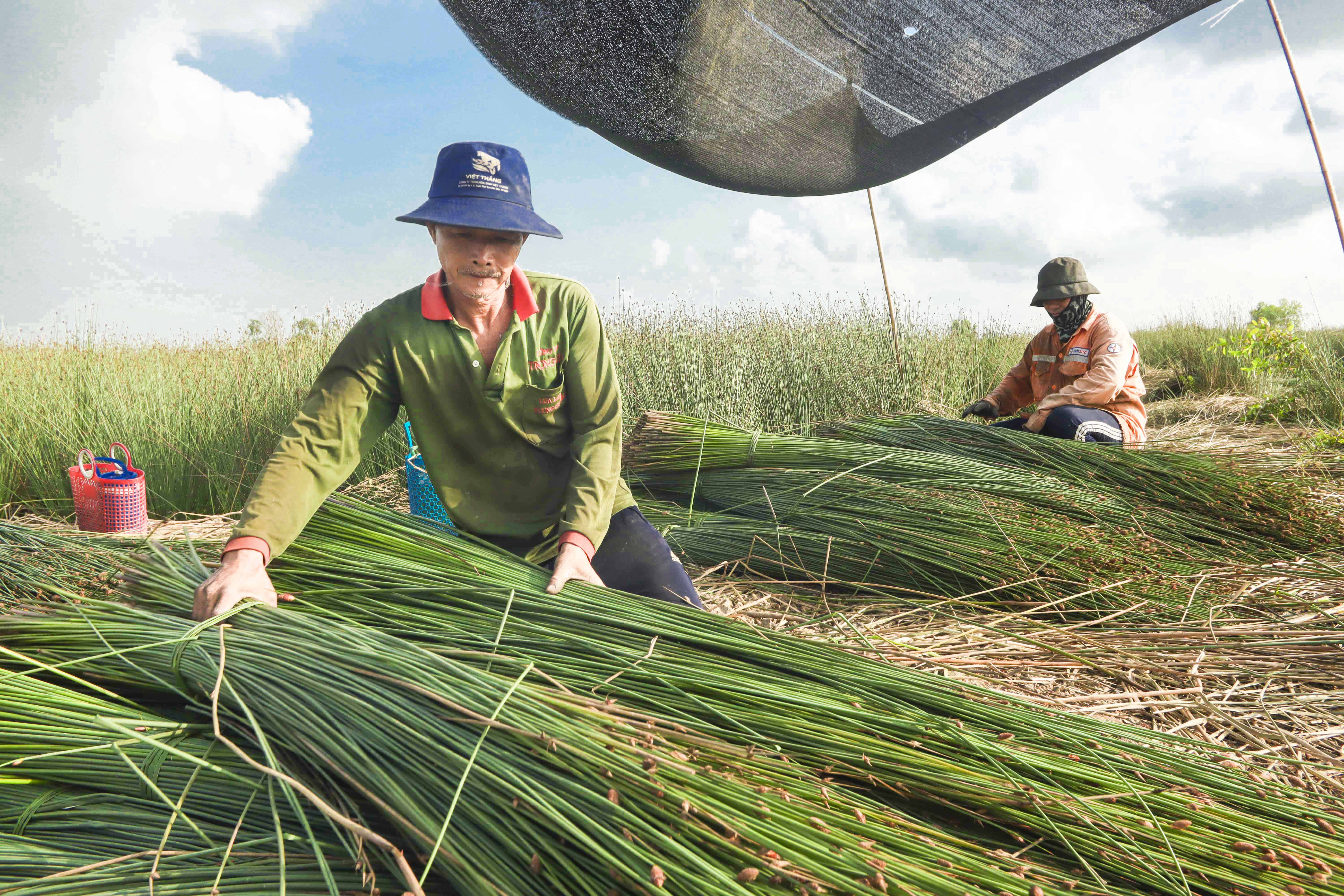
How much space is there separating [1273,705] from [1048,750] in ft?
4.11

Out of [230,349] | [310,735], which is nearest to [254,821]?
[310,735]

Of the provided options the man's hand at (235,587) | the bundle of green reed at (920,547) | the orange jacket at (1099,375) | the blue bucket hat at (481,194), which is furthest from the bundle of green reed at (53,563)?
the orange jacket at (1099,375)

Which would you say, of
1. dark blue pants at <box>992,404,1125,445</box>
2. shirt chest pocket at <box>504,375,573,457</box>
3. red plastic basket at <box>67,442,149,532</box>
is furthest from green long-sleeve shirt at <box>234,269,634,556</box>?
dark blue pants at <box>992,404,1125,445</box>

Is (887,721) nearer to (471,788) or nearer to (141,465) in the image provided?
(471,788)

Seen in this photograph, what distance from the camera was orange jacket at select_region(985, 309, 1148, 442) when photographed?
13.3 feet

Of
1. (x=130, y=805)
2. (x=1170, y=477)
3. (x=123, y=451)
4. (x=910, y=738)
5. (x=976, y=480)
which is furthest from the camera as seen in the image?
(x=123, y=451)

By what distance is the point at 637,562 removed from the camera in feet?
6.92

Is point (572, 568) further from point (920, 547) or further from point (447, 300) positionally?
point (920, 547)

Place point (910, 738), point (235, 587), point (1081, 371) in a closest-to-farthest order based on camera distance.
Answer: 1. point (910, 738)
2. point (235, 587)
3. point (1081, 371)

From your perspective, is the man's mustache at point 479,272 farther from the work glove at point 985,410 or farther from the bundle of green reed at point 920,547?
the work glove at point 985,410

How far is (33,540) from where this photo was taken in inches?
94.2

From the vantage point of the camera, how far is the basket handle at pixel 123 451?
13.1 feet

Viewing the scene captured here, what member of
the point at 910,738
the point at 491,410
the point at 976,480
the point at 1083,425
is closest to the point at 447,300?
the point at 491,410

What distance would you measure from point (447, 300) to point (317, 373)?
172 inches
